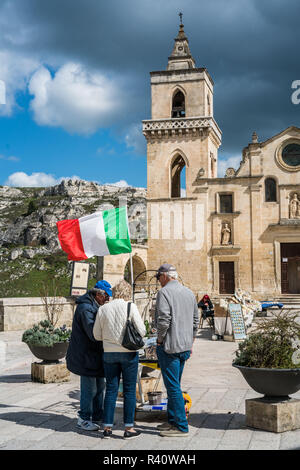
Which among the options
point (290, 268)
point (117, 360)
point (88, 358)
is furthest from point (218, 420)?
point (290, 268)

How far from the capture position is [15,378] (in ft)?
29.4

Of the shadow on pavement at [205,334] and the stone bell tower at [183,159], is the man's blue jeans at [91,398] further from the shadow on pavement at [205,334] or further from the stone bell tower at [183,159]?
the stone bell tower at [183,159]

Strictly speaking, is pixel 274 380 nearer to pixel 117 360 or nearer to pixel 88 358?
pixel 117 360

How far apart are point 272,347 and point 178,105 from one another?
31047 millimetres

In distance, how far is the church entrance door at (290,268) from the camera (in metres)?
31.8

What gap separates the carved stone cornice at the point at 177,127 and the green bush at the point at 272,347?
28.0 metres

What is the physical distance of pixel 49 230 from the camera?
75.8 m

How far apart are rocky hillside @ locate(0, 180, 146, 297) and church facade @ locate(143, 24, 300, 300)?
838 cm

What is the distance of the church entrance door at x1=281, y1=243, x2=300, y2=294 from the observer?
3183 centimetres

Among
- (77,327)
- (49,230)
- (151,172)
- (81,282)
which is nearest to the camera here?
(77,327)

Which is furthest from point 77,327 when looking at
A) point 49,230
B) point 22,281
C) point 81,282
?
point 49,230

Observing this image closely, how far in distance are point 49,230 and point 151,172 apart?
44.5m

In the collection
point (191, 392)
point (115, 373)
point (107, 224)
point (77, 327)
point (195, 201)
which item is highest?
→ point (195, 201)
